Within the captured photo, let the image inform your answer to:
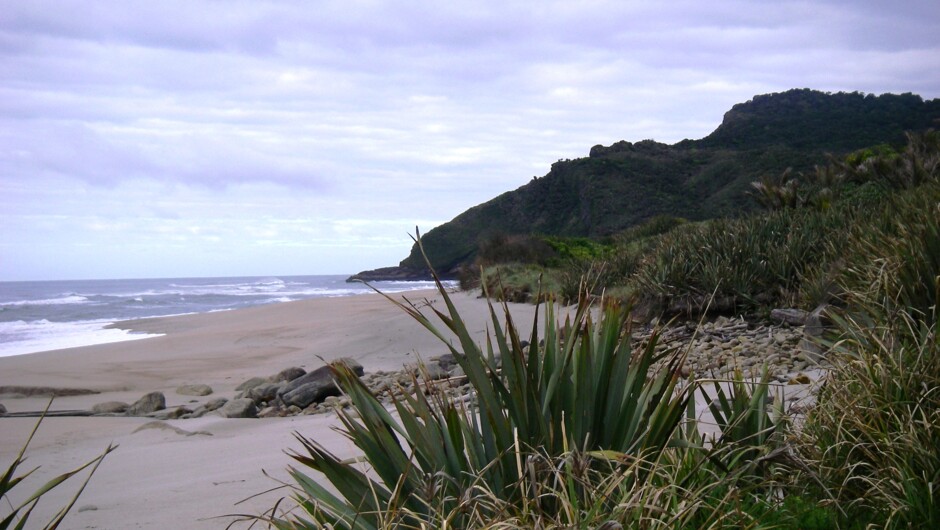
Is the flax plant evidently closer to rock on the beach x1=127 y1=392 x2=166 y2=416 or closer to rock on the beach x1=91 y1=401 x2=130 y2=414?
rock on the beach x1=127 y1=392 x2=166 y2=416

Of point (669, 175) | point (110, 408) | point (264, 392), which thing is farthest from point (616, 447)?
point (669, 175)

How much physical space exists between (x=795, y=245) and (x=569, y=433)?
9.88 meters

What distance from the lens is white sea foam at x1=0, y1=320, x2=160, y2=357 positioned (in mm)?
20562

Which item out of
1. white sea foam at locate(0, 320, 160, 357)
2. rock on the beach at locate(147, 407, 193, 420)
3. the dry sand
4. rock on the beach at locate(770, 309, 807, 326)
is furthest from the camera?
white sea foam at locate(0, 320, 160, 357)

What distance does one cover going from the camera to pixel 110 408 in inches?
391

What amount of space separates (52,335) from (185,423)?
18.0 m

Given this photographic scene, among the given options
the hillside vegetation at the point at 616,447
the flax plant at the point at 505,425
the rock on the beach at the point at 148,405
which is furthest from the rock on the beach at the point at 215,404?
the flax plant at the point at 505,425

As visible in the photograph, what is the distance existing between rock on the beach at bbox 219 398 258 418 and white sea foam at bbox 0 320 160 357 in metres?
11.9

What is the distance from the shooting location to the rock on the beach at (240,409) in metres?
9.09

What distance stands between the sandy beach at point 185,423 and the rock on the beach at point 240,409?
266 millimetres

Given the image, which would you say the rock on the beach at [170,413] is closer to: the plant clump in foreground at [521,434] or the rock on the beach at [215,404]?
the rock on the beach at [215,404]

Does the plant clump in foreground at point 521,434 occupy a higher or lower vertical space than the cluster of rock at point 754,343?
higher

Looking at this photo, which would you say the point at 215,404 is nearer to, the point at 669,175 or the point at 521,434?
the point at 521,434

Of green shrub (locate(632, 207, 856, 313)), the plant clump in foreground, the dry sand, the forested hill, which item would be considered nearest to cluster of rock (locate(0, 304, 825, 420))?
the dry sand
